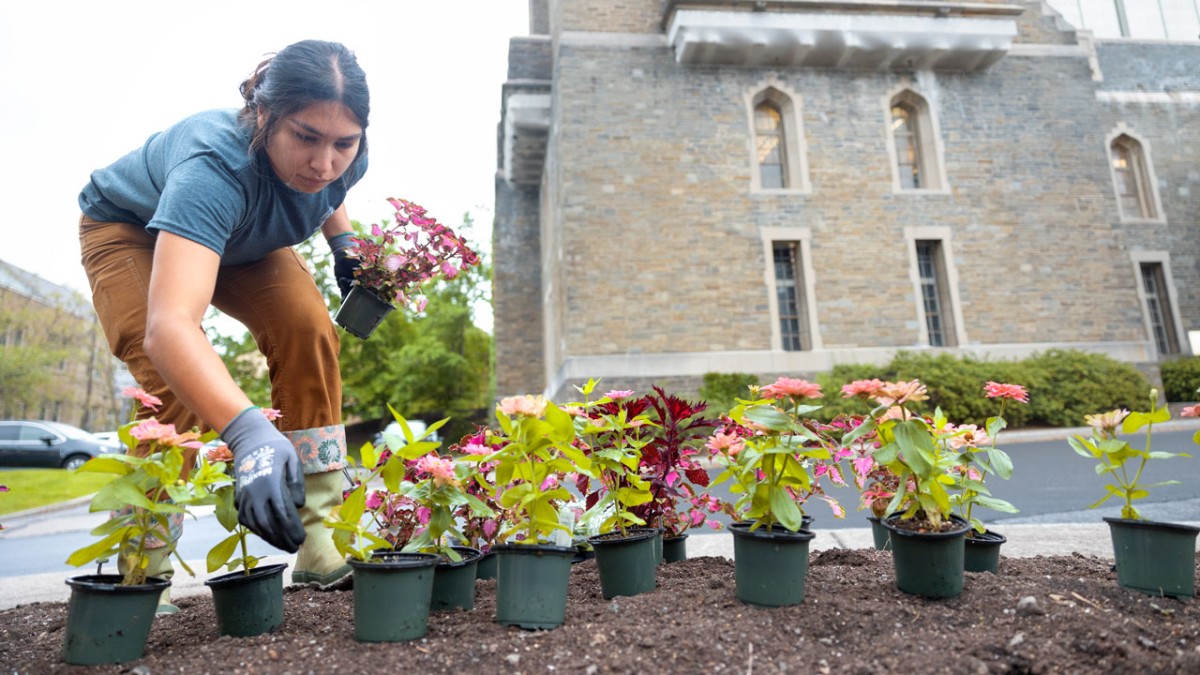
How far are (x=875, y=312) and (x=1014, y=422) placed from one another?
2812 millimetres

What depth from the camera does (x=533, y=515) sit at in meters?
1.48

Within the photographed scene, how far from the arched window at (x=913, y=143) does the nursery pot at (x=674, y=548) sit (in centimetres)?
1235

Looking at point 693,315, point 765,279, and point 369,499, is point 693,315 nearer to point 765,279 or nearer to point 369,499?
point 765,279

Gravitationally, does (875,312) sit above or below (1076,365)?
above

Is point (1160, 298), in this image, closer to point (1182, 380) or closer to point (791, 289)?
point (1182, 380)

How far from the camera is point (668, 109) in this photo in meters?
12.3

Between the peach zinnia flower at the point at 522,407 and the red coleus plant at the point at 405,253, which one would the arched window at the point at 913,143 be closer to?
the red coleus plant at the point at 405,253

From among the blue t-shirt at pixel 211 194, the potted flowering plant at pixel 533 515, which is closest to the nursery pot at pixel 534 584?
the potted flowering plant at pixel 533 515

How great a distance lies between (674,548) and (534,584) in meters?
0.87

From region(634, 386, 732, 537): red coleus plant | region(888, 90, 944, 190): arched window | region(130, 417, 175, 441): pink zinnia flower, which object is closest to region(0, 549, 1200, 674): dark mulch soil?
region(634, 386, 732, 537): red coleus plant

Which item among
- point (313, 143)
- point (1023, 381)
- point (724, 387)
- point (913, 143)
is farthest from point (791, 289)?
point (313, 143)

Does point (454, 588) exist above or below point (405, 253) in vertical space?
below

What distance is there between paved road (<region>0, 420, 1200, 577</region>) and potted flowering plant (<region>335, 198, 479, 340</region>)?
2.22 m

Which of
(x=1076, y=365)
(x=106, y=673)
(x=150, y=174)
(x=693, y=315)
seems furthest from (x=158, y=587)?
(x=1076, y=365)
